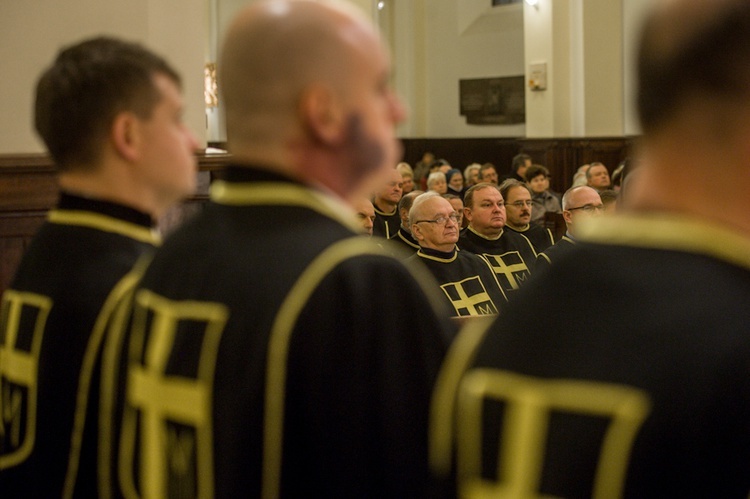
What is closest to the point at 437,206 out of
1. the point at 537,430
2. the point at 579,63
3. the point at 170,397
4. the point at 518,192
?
the point at 518,192

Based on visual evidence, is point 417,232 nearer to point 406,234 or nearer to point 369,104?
point 406,234

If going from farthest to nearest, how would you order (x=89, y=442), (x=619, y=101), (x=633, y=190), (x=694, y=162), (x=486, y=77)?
(x=486, y=77) → (x=619, y=101) → (x=89, y=442) → (x=633, y=190) → (x=694, y=162)

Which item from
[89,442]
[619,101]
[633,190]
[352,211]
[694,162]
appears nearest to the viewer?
[694,162]

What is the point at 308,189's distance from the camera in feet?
5.32

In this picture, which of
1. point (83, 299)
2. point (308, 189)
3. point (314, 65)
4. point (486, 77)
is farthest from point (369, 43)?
point (486, 77)

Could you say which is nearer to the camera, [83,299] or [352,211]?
[352,211]

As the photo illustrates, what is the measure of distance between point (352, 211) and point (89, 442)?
748 millimetres

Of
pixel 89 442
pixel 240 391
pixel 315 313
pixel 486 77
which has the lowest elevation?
pixel 89 442

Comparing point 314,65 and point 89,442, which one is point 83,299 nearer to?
point 89,442

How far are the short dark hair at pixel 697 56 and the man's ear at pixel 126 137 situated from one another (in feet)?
3.95

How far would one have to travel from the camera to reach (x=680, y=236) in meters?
1.09

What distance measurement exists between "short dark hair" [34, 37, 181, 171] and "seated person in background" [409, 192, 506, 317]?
208 inches

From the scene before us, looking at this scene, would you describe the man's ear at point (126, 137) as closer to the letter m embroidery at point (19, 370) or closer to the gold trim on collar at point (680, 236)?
the letter m embroidery at point (19, 370)

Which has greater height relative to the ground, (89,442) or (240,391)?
(240,391)
